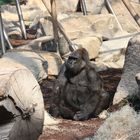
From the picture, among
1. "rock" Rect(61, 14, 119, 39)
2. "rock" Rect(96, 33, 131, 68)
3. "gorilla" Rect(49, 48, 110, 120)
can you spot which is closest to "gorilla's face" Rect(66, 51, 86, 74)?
"gorilla" Rect(49, 48, 110, 120)

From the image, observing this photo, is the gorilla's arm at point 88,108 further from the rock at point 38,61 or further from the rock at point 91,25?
the rock at point 91,25

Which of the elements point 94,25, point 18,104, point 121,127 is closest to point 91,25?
point 94,25

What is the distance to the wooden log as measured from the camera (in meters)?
4.82

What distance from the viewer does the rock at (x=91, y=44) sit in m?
11.7

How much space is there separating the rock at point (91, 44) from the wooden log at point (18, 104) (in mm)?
6593

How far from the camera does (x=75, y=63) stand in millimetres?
7465

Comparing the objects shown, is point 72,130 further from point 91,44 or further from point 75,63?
point 91,44

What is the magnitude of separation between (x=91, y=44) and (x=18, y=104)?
7.07m

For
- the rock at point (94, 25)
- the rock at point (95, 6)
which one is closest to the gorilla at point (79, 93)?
the rock at point (94, 25)

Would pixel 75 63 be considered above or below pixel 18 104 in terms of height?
below

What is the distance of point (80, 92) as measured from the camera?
767cm

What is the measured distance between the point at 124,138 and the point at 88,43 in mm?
6784

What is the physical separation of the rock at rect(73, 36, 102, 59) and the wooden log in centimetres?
659

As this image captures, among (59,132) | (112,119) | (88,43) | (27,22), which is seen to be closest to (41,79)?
(88,43)
